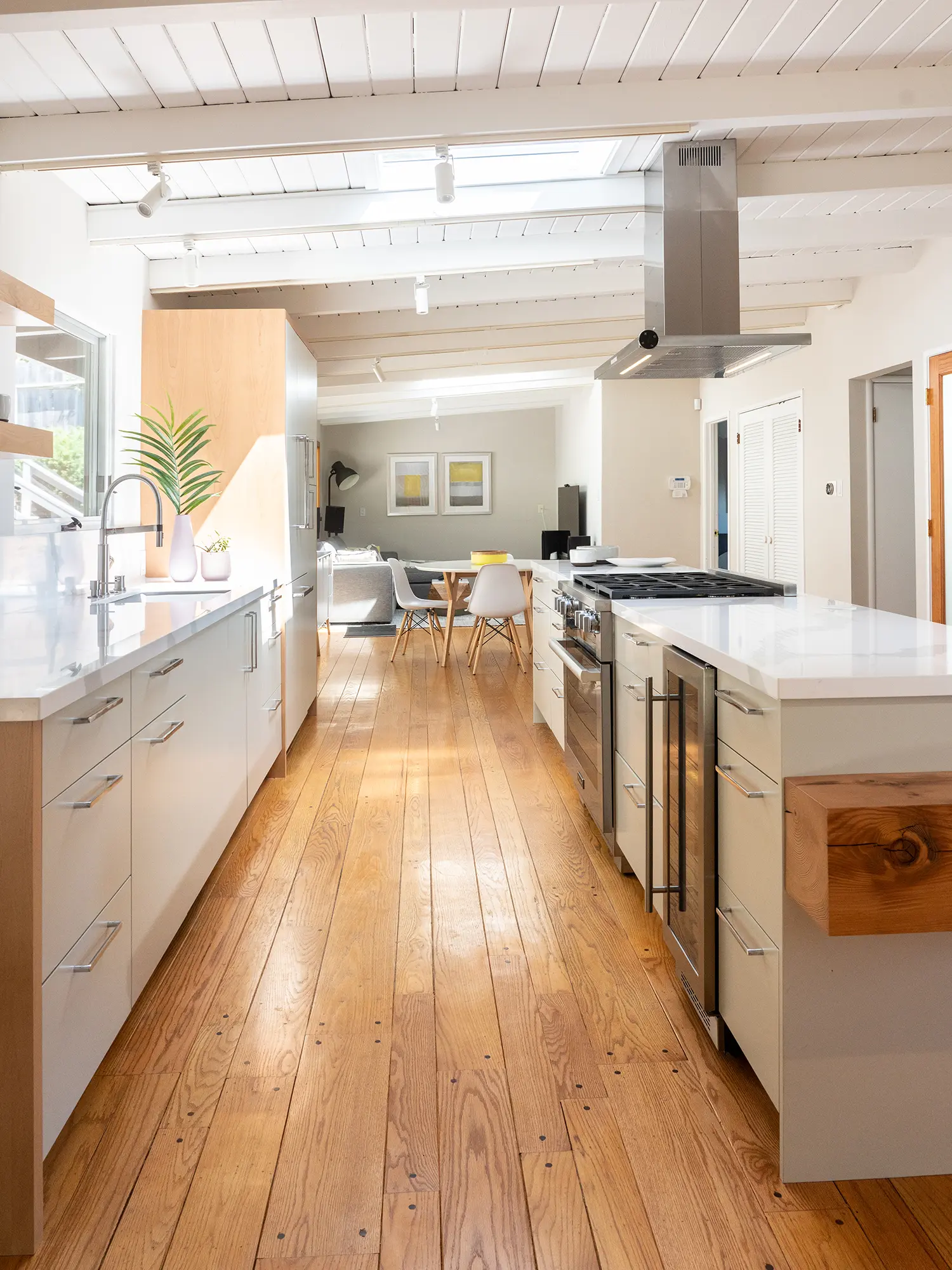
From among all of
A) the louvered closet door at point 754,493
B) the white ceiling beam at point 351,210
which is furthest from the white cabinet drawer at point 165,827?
the louvered closet door at point 754,493

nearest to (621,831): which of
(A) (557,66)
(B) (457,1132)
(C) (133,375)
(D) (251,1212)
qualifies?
(B) (457,1132)

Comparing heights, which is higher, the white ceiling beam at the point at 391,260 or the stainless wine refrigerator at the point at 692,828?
the white ceiling beam at the point at 391,260

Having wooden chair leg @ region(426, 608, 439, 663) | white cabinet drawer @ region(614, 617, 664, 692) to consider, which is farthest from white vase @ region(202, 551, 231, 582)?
wooden chair leg @ region(426, 608, 439, 663)

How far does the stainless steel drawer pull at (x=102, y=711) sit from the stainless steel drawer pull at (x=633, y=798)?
137cm

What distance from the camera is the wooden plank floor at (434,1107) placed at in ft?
4.73

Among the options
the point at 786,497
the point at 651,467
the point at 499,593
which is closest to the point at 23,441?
the point at 499,593

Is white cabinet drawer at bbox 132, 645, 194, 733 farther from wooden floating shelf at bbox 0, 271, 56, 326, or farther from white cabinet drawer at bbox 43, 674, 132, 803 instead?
wooden floating shelf at bbox 0, 271, 56, 326

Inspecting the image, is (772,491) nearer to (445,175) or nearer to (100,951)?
(445,175)

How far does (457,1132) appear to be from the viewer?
5.60 ft

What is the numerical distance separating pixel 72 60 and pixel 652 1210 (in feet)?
10.3

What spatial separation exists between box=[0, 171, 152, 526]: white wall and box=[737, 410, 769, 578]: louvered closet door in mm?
5004

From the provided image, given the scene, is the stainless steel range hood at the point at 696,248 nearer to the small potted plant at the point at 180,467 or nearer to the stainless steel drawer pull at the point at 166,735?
the small potted plant at the point at 180,467

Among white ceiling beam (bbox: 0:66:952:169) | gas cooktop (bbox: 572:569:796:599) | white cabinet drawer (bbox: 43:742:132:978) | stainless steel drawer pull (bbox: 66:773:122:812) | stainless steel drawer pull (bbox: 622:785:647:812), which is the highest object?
white ceiling beam (bbox: 0:66:952:169)

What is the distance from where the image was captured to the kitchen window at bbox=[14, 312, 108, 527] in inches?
136
